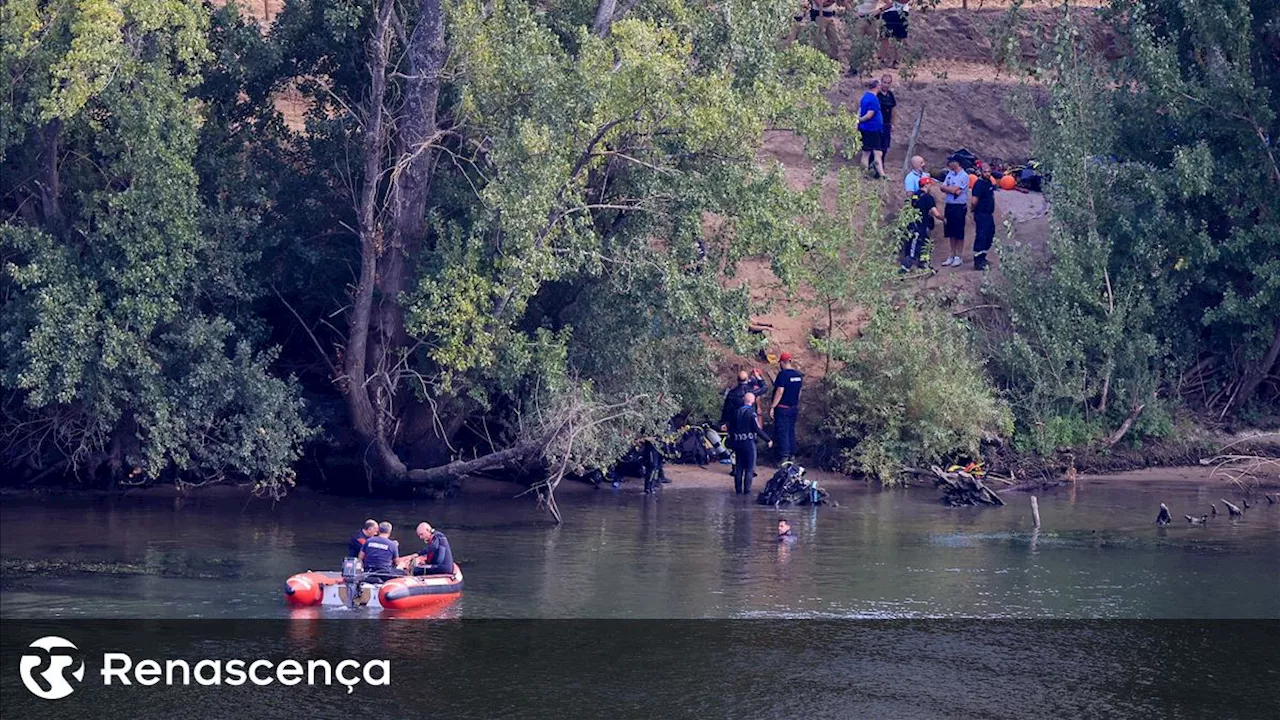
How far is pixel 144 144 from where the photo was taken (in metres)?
25.0

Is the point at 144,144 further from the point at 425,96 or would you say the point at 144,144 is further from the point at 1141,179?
the point at 1141,179

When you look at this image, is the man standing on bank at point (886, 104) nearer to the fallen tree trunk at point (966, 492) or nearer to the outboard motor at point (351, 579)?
the fallen tree trunk at point (966, 492)

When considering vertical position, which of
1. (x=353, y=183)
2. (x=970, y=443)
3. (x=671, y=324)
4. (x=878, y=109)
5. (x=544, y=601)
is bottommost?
(x=544, y=601)

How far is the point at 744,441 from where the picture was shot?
2777cm

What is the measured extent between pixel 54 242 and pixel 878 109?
16.8 metres

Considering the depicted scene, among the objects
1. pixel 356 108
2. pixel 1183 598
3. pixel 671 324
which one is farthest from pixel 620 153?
pixel 1183 598

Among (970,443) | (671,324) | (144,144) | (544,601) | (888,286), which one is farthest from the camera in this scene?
(888,286)

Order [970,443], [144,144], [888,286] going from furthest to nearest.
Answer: [888,286], [970,443], [144,144]

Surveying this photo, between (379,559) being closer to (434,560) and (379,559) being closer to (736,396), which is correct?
(434,560)

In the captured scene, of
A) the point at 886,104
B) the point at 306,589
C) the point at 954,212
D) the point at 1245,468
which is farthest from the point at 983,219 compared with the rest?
the point at 306,589

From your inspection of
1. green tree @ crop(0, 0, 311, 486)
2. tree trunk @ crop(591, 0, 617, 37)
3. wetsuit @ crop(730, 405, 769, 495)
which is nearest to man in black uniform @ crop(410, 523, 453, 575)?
green tree @ crop(0, 0, 311, 486)

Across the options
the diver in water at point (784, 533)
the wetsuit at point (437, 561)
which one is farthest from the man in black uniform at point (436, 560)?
the diver in water at point (784, 533)

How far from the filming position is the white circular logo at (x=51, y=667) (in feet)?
56.8

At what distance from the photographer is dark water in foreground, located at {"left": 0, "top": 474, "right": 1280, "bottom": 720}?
17.4 m
